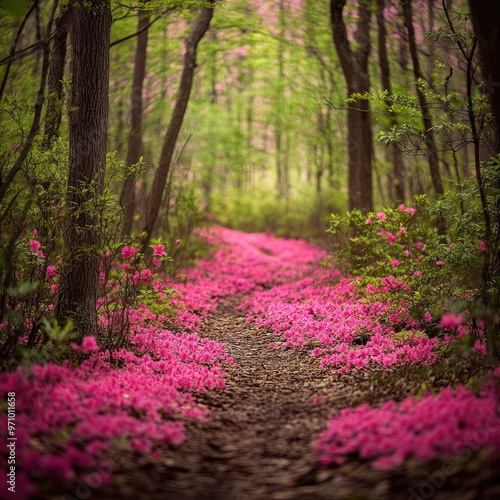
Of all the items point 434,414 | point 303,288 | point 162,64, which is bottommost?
point 434,414

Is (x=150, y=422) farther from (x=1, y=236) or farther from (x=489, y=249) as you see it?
(x=489, y=249)

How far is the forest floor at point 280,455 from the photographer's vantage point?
111 inches

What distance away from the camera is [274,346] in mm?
7367

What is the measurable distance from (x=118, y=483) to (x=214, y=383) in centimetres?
241

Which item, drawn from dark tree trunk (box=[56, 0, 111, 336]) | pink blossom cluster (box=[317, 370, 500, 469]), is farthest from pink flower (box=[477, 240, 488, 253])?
dark tree trunk (box=[56, 0, 111, 336])

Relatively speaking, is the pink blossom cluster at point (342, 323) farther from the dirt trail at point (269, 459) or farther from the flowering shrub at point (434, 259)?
the dirt trail at point (269, 459)

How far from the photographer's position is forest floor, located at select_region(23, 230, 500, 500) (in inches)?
111

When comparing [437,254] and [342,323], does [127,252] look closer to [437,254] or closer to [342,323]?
[342,323]

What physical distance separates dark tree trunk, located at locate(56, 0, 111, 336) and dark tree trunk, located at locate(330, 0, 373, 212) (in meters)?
5.57

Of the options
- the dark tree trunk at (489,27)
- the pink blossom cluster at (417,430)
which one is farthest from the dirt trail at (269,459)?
the dark tree trunk at (489,27)

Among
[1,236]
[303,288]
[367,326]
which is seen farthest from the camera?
[303,288]

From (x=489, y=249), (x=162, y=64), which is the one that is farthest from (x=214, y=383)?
(x=162, y=64)

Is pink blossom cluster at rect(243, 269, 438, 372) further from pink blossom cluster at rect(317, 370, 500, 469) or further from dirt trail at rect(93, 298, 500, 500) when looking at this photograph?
pink blossom cluster at rect(317, 370, 500, 469)

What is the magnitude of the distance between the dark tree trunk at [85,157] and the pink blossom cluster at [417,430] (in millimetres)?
3295
